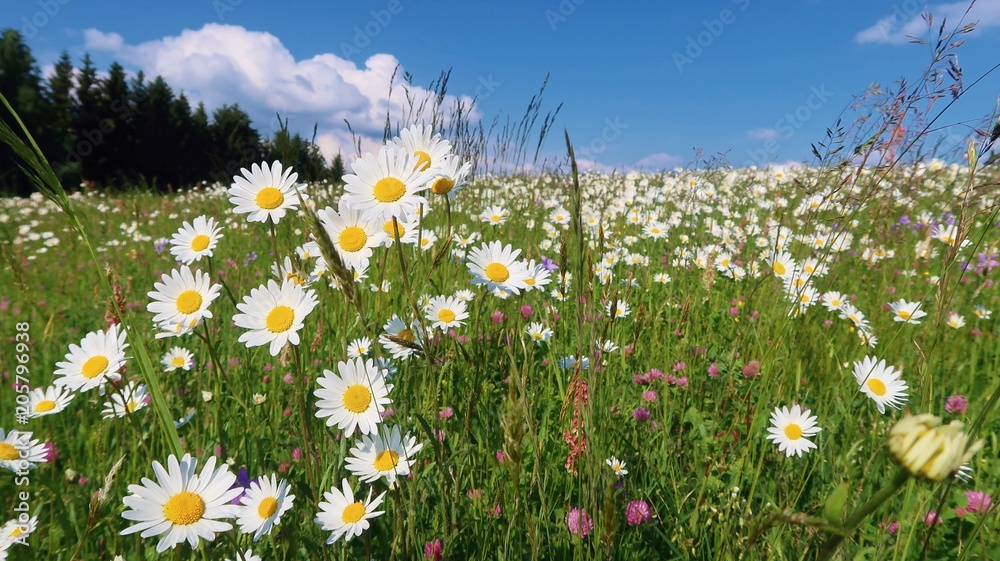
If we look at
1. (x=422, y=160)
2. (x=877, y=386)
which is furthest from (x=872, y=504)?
(x=877, y=386)

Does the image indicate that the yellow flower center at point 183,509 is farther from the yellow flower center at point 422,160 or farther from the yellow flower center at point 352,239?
the yellow flower center at point 422,160

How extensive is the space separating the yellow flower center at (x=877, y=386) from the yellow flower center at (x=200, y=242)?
246 cm

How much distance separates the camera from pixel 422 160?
4.55 feet

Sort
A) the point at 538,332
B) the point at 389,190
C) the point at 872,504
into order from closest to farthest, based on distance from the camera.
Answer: the point at 872,504 < the point at 389,190 < the point at 538,332

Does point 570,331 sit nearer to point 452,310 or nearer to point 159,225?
point 452,310

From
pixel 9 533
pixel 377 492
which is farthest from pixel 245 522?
pixel 9 533

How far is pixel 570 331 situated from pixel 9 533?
2436 millimetres

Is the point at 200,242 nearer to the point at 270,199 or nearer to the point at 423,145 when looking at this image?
the point at 270,199

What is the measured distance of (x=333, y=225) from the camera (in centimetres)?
140

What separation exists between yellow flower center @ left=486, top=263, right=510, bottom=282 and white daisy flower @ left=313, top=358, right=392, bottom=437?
51 centimetres

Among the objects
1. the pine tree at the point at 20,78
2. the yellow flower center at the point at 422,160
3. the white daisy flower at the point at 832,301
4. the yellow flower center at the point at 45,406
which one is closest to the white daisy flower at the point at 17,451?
the yellow flower center at the point at 45,406

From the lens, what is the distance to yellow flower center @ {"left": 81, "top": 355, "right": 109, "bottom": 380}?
139 cm

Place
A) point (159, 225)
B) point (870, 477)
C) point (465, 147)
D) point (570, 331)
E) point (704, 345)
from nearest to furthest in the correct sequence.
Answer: point (870, 477) → point (704, 345) → point (570, 331) → point (465, 147) → point (159, 225)

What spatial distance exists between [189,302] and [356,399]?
1.81ft
